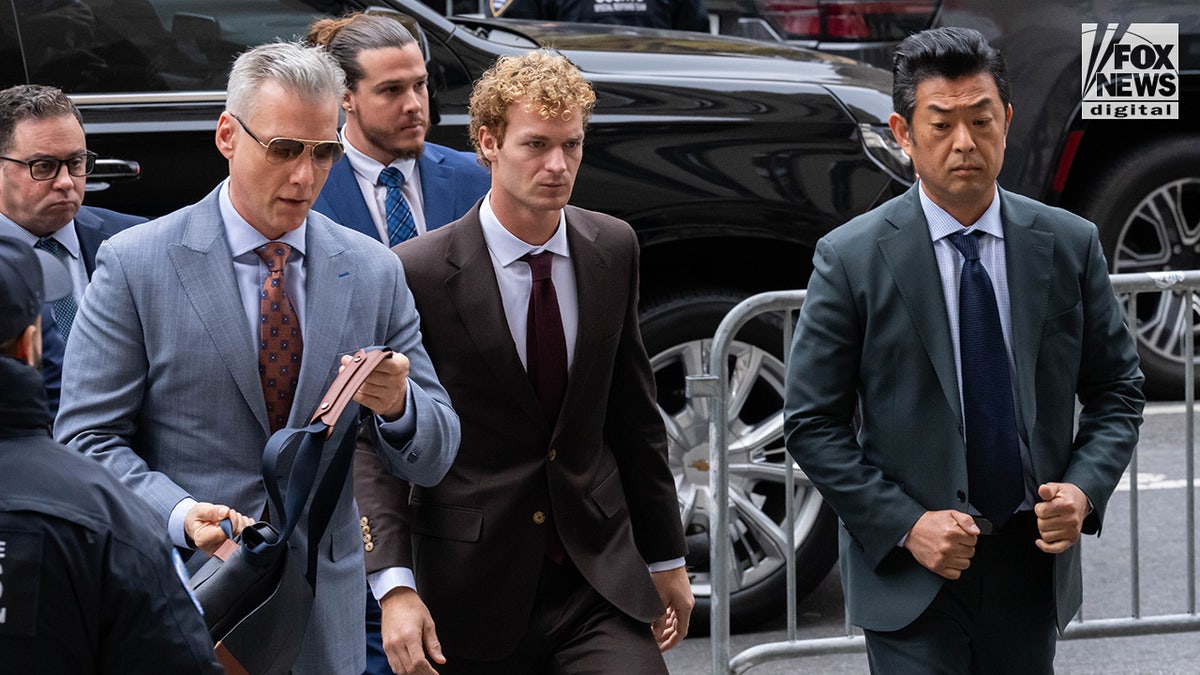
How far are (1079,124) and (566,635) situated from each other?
492 cm

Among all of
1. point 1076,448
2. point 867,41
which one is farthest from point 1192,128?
point 1076,448

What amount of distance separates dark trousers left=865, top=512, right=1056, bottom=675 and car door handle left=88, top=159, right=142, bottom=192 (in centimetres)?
296

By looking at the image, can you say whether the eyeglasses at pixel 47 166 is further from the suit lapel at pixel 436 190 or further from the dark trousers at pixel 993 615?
the dark trousers at pixel 993 615

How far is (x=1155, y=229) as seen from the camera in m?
8.55

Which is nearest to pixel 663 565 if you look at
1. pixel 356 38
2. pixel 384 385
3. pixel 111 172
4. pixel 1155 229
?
pixel 384 385

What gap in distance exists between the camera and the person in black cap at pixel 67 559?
7.03ft

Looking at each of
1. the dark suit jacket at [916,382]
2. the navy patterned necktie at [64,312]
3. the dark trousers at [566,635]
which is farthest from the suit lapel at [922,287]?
the navy patterned necktie at [64,312]

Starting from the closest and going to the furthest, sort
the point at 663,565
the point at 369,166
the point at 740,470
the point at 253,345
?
the point at 253,345, the point at 663,565, the point at 369,166, the point at 740,470

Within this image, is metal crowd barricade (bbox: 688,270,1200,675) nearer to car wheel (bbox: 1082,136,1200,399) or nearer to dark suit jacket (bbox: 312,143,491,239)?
dark suit jacket (bbox: 312,143,491,239)

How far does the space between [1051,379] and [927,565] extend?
0.46 meters

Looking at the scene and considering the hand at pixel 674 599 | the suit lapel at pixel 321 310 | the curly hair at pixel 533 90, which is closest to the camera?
the suit lapel at pixel 321 310

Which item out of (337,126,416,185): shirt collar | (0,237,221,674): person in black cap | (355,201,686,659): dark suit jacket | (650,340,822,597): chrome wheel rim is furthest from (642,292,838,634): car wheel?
(0,237,221,674): person in black cap

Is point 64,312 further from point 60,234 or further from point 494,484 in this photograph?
point 494,484

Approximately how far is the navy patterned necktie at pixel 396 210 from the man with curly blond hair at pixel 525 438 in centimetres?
88
